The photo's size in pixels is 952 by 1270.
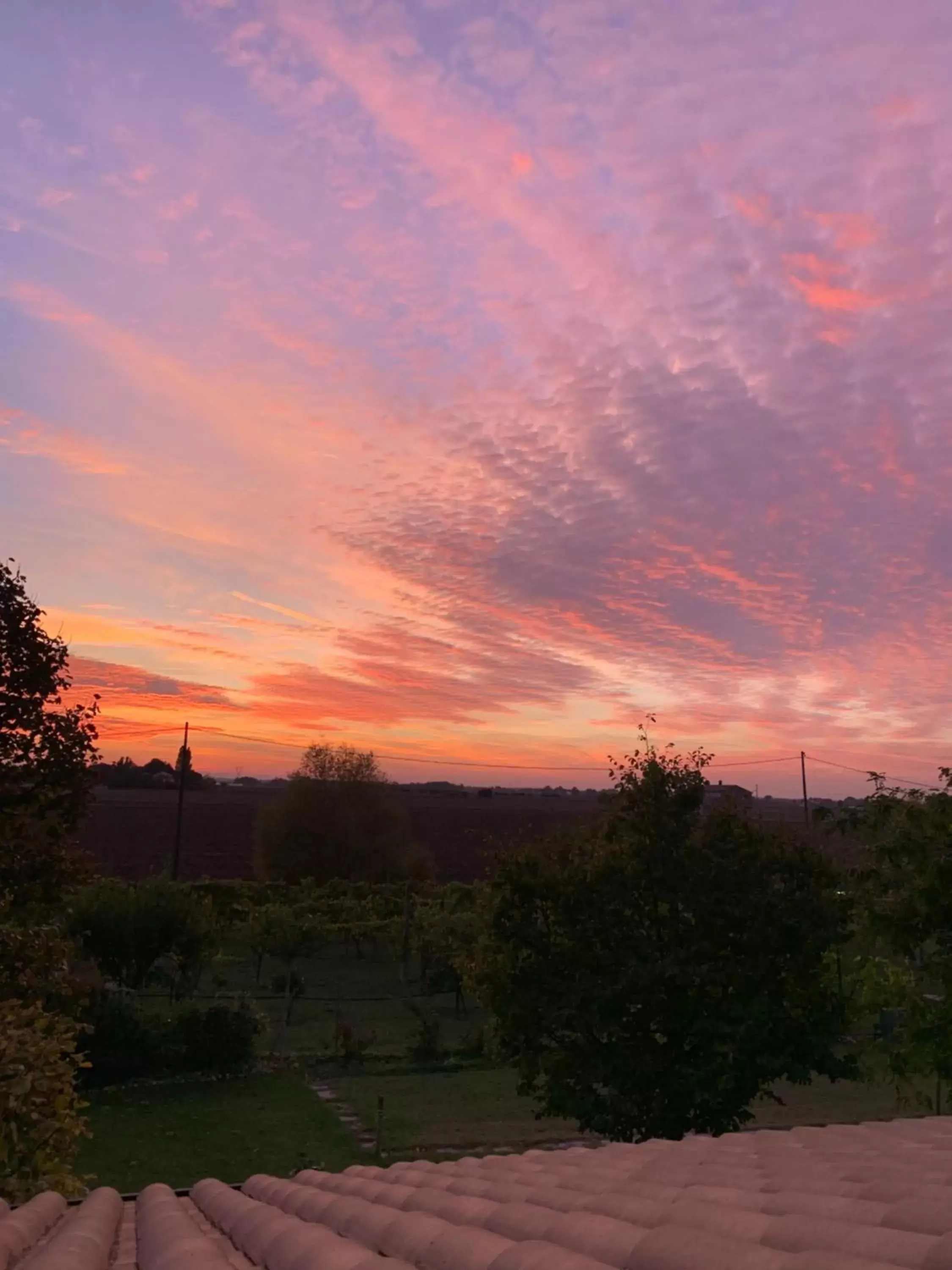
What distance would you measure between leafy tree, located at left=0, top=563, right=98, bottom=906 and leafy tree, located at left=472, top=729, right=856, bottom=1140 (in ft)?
22.5

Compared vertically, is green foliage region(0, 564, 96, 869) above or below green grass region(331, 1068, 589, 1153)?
above

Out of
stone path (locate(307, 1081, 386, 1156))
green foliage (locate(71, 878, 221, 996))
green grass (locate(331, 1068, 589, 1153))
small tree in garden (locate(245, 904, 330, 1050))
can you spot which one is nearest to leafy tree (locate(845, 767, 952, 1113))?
green grass (locate(331, 1068, 589, 1153))

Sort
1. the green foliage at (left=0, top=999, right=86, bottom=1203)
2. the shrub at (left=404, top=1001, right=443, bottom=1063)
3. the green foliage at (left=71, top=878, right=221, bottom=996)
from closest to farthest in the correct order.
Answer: the green foliage at (left=0, top=999, right=86, bottom=1203)
the shrub at (left=404, top=1001, right=443, bottom=1063)
the green foliage at (left=71, top=878, right=221, bottom=996)

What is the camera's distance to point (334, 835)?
61938mm

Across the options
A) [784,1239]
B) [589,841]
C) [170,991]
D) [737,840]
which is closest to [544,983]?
[589,841]

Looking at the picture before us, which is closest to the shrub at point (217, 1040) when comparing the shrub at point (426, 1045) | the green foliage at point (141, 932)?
the shrub at point (426, 1045)

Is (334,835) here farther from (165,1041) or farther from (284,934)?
(165,1041)

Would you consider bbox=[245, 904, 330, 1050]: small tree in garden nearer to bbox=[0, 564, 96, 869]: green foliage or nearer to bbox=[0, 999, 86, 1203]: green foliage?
bbox=[0, 564, 96, 869]: green foliage

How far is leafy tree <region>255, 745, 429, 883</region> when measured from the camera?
201ft

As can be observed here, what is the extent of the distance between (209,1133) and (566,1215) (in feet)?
63.7

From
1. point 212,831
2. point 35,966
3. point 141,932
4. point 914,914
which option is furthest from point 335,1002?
point 212,831

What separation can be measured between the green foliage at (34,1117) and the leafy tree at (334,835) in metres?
50.5

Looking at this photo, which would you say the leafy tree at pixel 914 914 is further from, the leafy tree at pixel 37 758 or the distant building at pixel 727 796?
the leafy tree at pixel 37 758

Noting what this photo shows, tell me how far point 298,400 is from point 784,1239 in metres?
19.7
